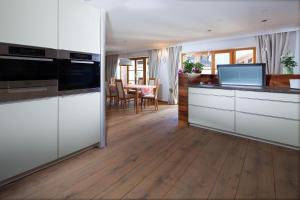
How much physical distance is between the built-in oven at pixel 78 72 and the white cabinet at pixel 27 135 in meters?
0.24

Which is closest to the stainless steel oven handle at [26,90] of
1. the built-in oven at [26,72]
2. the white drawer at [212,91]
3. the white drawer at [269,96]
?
the built-in oven at [26,72]

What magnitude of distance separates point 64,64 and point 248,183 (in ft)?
7.39

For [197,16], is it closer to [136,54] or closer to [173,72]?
[173,72]

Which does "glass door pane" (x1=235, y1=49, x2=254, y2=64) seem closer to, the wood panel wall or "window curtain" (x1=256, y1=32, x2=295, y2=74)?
"window curtain" (x1=256, y1=32, x2=295, y2=74)

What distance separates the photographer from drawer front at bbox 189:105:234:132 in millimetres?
3186

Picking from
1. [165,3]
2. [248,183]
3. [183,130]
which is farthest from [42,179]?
[165,3]

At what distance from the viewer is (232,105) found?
3.11m

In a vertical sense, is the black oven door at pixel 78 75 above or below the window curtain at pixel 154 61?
below

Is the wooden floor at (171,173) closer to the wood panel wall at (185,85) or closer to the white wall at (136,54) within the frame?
the wood panel wall at (185,85)

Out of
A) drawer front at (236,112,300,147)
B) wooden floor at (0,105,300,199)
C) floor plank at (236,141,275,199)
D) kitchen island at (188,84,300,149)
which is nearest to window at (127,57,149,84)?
kitchen island at (188,84,300,149)

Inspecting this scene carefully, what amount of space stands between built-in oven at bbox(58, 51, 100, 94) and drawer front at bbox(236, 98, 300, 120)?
2247 millimetres

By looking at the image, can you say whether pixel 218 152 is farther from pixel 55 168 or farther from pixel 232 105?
pixel 55 168

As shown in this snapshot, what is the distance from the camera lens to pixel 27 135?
5.83ft

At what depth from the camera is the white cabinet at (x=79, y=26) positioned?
2.04 m
